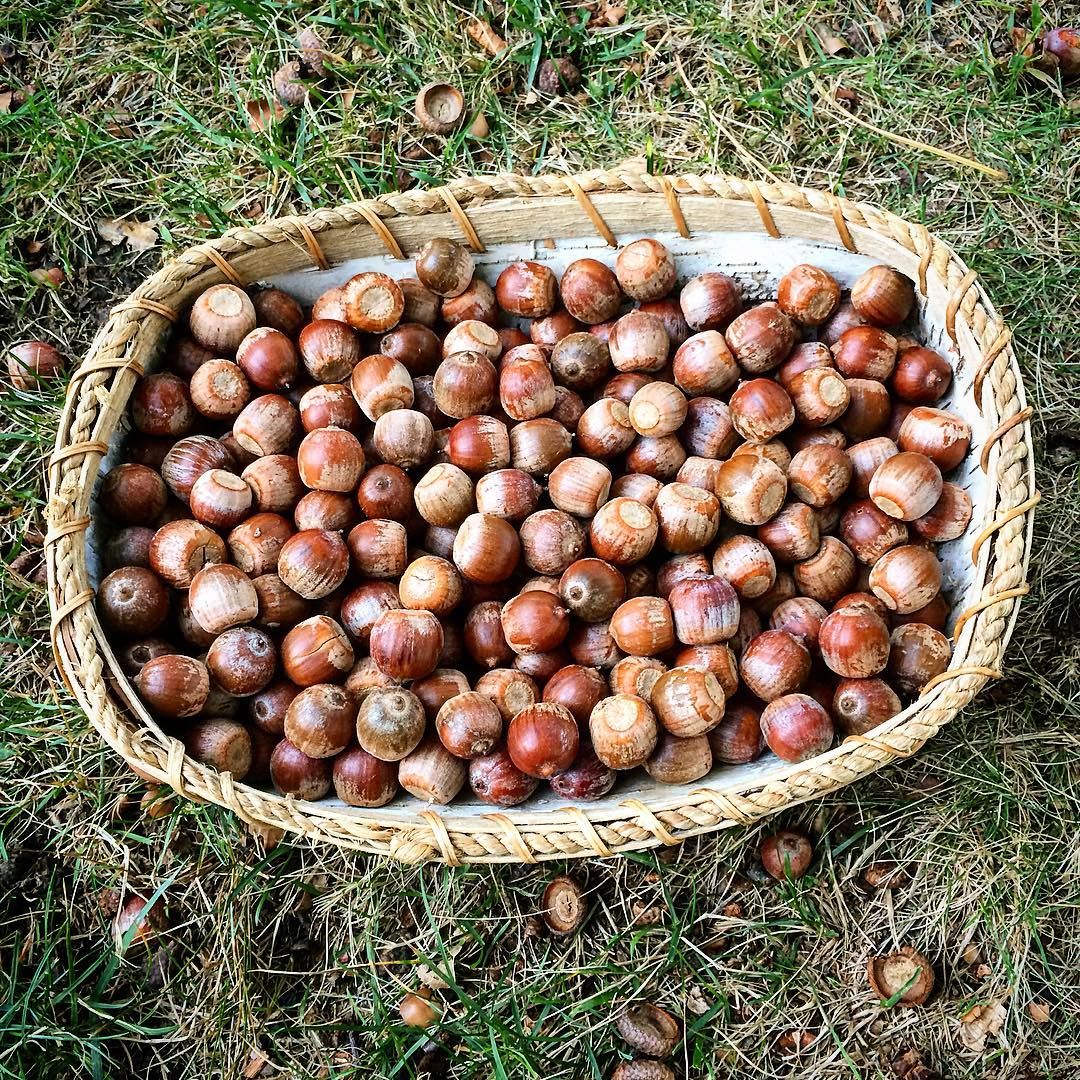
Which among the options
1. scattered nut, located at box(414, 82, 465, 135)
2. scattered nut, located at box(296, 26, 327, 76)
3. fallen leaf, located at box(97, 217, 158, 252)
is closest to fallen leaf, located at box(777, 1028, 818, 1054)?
scattered nut, located at box(414, 82, 465, 135)

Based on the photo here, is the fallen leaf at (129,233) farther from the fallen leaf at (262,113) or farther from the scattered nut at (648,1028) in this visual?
the scattered nut at (648,1028)

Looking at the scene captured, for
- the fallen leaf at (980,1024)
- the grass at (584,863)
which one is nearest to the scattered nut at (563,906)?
the grass at (584,863)

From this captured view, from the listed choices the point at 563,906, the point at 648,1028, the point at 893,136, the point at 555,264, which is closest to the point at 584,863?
the point at 563,906

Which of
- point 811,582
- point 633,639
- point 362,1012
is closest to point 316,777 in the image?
point 362,1012

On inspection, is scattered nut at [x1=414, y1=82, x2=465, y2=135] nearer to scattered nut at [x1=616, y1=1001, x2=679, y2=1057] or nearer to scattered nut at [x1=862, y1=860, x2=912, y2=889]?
scattered nut at [x1=862, y1=860, x2=912, y2=889]

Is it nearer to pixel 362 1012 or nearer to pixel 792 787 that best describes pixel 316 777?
pixel 362 1012

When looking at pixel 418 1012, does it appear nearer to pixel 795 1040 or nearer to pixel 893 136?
pixel 795 1040

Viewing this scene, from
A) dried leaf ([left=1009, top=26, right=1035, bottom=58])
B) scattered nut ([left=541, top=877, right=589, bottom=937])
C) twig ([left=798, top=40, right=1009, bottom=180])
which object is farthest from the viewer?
dried leaf ([left=1009, top=26, right=1035, bottom=58])
